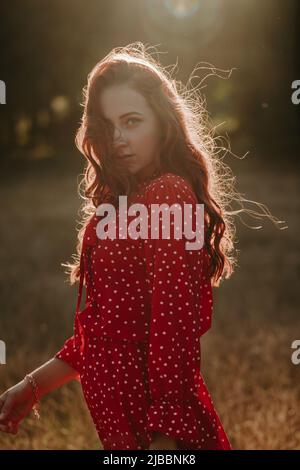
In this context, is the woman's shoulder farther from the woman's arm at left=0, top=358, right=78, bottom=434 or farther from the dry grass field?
the dry grass field

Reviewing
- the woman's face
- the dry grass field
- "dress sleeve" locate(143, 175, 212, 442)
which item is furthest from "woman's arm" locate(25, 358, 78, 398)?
the dry grass field

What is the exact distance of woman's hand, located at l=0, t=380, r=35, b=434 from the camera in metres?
2.10

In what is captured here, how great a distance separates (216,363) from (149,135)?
288 centimetres

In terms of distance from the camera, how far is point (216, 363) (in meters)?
4.64

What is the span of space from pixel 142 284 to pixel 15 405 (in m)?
0.55

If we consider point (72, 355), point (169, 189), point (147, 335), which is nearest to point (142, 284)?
point (147, 335)

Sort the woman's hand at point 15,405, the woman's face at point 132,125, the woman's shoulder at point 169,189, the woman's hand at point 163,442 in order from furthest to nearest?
1. the woman's hand at point 15,405
2. the woman's face at point 132,125
3. the woman's shoulder at point 169,189
4. the woman's hand at point 163,442

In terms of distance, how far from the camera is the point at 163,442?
173 centimetres

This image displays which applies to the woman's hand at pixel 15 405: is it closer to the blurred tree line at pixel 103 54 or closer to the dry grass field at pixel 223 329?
the dry grass field at pixel 223 329

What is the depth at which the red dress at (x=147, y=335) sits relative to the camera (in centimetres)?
175

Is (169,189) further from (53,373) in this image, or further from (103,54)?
(103,54)

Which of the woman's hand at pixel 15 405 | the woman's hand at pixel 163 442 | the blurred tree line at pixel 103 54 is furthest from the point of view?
the blurred tree line at pixel 103 54

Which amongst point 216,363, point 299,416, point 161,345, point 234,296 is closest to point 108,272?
point 161,345

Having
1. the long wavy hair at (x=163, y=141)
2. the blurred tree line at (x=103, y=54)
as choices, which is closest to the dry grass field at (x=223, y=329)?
the long wavy hair at (x=163, y=141)
